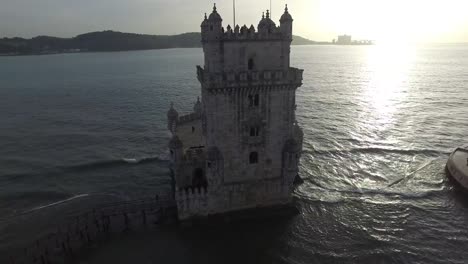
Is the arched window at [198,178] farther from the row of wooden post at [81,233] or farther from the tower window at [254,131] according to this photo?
the tower window at [254,131]

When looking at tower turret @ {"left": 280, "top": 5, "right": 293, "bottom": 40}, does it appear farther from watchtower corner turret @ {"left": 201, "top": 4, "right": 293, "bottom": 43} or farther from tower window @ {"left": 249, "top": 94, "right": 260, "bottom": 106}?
tower window @ {"left": 249, "top": 94, "right": 260, "bottom": 106}

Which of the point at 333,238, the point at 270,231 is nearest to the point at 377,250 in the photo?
the point at 333,238

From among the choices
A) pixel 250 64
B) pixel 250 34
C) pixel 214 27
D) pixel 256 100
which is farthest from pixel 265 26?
pixel 256 100

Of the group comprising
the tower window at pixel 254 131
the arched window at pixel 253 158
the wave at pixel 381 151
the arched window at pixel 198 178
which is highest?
the tower window at pixel 254 131

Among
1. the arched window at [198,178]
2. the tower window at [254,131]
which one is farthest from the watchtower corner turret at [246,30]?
the arched window at [198,178]

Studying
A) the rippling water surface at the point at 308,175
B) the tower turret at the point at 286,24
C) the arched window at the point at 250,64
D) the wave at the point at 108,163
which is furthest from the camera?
the wave at the point at 108,163

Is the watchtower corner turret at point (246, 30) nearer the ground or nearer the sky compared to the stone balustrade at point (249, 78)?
nearer the sky

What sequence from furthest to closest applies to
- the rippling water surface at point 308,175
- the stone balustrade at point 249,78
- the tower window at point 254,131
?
1. the tower window at point 254,131
2. the rippling water surface at point 308,175
3. the stone balustrade at point 249,78
